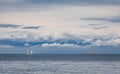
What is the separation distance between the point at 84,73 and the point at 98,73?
2.70m

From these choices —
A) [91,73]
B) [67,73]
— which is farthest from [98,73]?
[67,73]

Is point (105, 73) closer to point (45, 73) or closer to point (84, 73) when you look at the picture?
point (84, 73)

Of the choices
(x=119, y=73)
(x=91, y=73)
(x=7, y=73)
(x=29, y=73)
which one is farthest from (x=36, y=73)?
(x=119, y=73)

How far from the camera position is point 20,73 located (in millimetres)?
67500

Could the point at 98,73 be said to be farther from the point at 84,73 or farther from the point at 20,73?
the point at 20,73

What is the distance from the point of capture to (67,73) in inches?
2692

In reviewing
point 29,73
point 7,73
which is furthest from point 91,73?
point 7,73

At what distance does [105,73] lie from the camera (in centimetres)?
6862

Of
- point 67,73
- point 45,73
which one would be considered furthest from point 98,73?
point 45,73

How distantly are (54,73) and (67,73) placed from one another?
8.32 feet

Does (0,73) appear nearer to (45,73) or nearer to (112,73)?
(45,73)

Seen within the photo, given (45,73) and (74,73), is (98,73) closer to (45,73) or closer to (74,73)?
Result: (74,73)

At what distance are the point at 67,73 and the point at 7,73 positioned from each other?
11408mm

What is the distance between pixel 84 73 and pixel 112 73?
5.35 m
